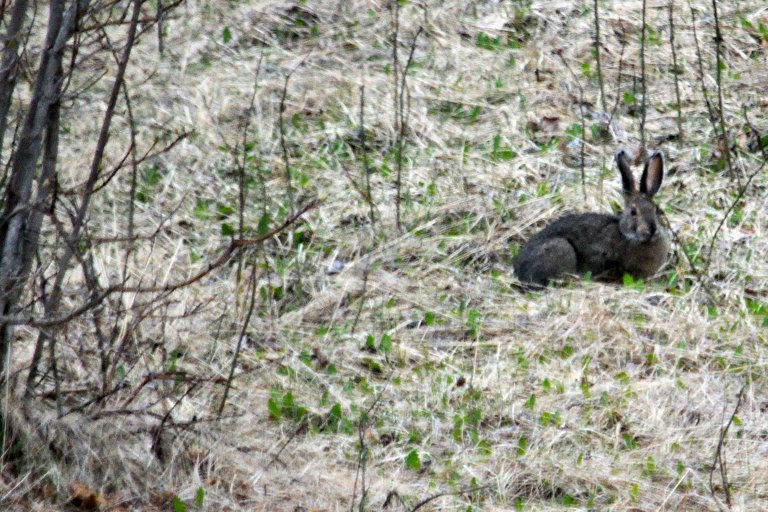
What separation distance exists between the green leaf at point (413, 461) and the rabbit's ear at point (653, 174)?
10.4 feet

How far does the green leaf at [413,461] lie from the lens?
4.97 metres

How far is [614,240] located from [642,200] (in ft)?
1.31

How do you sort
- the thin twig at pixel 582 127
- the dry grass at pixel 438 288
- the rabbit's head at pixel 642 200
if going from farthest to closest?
the thin twig at pixel 582 127
the rabbit's head at pixel 642 200
the dry grass at pixel 438 288

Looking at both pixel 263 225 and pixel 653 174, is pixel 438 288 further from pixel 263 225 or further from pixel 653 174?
pixel 653 174

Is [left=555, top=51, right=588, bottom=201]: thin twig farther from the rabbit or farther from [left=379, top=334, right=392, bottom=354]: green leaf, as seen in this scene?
[left=379, top=334, right=392, bottom=354]: green leaf

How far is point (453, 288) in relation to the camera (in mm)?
7062

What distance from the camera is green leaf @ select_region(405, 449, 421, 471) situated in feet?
16.3

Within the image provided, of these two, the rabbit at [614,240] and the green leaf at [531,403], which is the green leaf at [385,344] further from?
the rabbit at [614,240]

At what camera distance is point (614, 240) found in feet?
24.3

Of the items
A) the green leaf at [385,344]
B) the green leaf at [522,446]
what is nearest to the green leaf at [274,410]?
the green leaf at [385,344]

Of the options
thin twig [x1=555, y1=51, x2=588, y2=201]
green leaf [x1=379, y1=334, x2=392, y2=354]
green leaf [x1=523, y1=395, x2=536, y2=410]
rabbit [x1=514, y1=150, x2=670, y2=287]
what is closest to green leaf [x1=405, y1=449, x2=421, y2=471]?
green leaf [x1=523, y1=395, x2=536, y2=410]

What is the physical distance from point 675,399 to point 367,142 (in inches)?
151

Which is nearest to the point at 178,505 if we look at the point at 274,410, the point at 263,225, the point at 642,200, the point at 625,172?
the point at 274,410

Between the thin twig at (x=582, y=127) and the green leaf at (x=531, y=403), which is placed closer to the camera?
the green leaf at (x=531, y=403)
